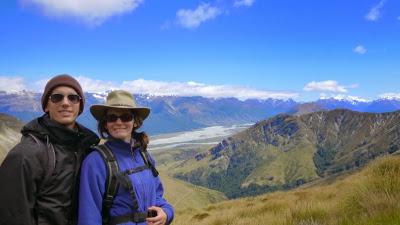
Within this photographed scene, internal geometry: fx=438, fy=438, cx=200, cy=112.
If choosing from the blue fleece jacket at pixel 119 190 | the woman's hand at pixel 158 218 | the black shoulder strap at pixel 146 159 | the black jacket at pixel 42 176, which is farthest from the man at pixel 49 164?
the woman's hand at pixel 158 218

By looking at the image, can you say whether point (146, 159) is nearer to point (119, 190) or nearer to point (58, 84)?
point (119, 190)

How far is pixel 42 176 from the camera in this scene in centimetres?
474

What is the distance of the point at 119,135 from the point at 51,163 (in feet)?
3.37

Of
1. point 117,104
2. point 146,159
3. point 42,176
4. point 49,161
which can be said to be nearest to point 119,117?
point 117,104

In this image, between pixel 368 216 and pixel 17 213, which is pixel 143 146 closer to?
pixel 17 213

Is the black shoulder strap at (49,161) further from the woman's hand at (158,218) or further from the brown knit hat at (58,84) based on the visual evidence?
the woman's hand at (158,218)

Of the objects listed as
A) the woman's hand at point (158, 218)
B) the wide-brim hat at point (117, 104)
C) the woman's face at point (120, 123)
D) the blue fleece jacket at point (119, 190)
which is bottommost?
the woman's hand at point (158, 218)

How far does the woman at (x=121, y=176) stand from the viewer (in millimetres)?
5047

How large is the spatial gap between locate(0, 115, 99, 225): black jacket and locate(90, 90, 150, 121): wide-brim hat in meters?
0.49

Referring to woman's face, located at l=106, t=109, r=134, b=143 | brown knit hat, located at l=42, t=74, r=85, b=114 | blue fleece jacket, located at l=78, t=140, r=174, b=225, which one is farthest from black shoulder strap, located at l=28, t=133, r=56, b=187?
woman's face, located at l=106, t=109, r=134, b=143

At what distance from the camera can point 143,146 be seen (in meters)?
5.90

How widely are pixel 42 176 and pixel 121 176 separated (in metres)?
0.89

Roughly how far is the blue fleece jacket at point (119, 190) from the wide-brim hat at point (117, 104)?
46 centimetres

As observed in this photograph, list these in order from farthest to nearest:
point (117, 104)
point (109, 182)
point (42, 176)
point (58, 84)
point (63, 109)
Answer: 1. point (117, 104)
2. point (58, 84)
3. point (63, 109)
4. point (109, 182)
5. point (42, 176)
